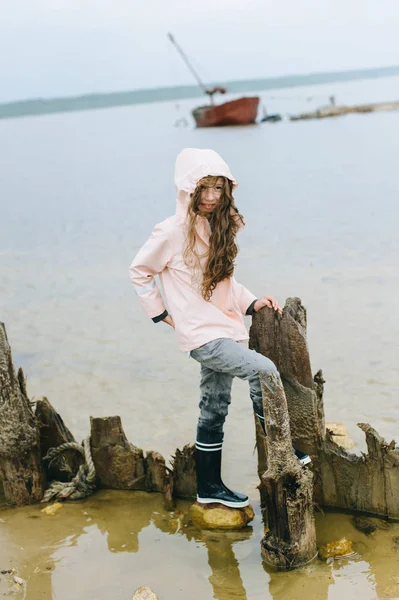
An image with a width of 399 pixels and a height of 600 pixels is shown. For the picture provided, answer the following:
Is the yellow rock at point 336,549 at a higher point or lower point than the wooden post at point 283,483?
lower

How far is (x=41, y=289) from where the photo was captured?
11992 mm

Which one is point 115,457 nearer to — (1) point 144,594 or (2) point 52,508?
(2) point 52,508

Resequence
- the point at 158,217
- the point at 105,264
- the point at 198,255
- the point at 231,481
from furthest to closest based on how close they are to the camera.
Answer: the point at 158,217
the point at 105,264
the point at 231,481
the point at 198,255

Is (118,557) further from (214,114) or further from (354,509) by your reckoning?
(214,114)

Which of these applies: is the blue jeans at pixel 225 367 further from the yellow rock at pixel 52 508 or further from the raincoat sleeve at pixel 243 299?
the yellow rock at pixel 52 508

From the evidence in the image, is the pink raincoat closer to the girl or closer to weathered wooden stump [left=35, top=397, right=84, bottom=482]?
the girl

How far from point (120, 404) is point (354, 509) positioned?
326 cm

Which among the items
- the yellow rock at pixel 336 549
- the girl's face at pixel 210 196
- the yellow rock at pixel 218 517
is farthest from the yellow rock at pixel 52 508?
the girl's face at pixel 210 196

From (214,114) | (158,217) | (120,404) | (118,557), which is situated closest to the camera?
(118,557)

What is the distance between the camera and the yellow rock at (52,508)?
487 centimetres

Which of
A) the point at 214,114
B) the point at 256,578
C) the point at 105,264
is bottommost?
the point at 256,578

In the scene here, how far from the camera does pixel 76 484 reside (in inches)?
196

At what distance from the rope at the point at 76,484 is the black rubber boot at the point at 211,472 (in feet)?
2.54

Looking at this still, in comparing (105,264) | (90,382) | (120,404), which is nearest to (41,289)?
(105,264)
